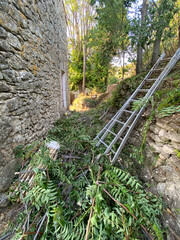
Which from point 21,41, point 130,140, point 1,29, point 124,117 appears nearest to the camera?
point 1,29

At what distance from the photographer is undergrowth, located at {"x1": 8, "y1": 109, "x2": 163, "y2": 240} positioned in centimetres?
111

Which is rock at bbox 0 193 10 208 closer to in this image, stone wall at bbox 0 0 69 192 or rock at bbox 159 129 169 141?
stone wall at bbox 0 0 69 192

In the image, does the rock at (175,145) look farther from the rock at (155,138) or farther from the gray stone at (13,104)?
the gray stone at (13,104)

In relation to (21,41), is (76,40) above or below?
above

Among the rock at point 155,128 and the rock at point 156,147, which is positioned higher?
the rock at point 155,128

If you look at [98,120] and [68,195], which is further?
[98,120]

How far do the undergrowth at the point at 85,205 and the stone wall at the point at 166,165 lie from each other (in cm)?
15

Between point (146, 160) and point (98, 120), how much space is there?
83.6 inches

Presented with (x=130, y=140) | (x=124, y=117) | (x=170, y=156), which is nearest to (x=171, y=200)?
(x=170, y=156)

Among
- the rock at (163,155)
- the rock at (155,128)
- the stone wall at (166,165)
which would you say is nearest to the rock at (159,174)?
the stone wall at (166,165)

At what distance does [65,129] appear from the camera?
3.35 meters

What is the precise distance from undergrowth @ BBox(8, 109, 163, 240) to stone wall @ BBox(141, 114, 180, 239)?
5.8 inches

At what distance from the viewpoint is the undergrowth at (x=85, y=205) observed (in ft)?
3.66

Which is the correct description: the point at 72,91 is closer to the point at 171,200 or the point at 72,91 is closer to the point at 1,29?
the point at 1,29
